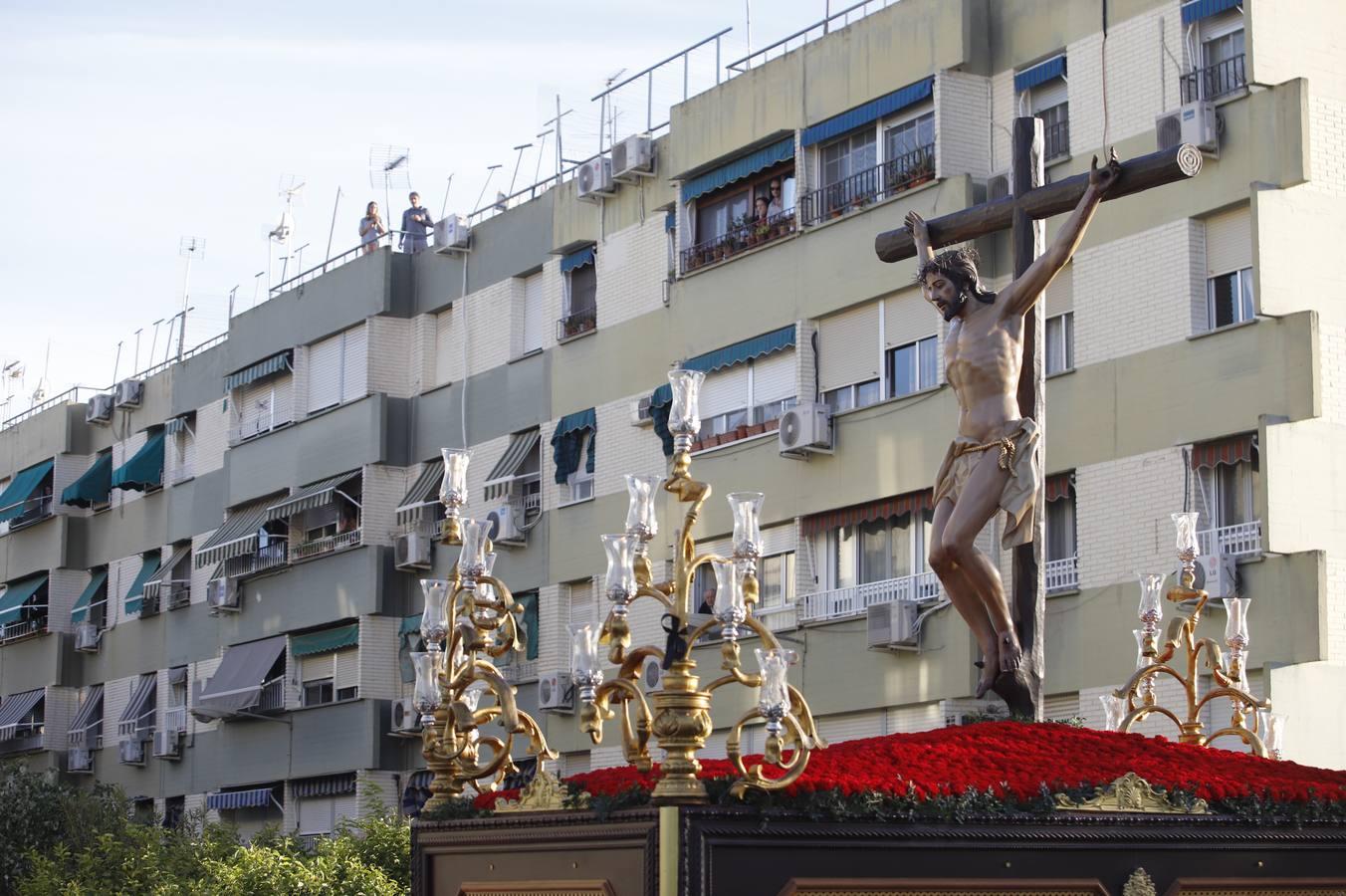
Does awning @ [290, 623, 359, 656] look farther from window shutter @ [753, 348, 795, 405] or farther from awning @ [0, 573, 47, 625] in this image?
awning @ [0, 573, 47, 625]

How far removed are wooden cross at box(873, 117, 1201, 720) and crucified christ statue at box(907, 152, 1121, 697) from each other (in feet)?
0.41

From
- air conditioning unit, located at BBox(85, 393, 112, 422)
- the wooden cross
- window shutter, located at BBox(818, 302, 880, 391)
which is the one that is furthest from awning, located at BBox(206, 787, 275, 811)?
the wooden cross

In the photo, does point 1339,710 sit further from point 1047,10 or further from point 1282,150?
point 1047,10

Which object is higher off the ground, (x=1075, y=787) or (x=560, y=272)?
(x=560, y=272)

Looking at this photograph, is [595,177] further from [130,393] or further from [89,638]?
[89,638]

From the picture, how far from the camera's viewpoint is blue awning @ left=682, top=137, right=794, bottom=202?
106 feet

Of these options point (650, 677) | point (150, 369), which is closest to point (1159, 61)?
point (650, 677)

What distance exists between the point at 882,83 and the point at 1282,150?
660 cm

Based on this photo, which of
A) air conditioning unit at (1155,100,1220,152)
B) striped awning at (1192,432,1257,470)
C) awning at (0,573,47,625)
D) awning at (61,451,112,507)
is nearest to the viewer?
striped awning at (1192,432,1257,470)

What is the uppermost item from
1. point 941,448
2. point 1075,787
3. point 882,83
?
point 882,83

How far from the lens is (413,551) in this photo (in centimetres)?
3834

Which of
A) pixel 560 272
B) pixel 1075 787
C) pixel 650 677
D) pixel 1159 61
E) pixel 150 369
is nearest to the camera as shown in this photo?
pixel 1075 787

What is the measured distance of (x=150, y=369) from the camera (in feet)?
165

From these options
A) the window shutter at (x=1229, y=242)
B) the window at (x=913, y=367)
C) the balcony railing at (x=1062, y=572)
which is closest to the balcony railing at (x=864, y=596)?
the balcony railing at (x=1062, y=572)
